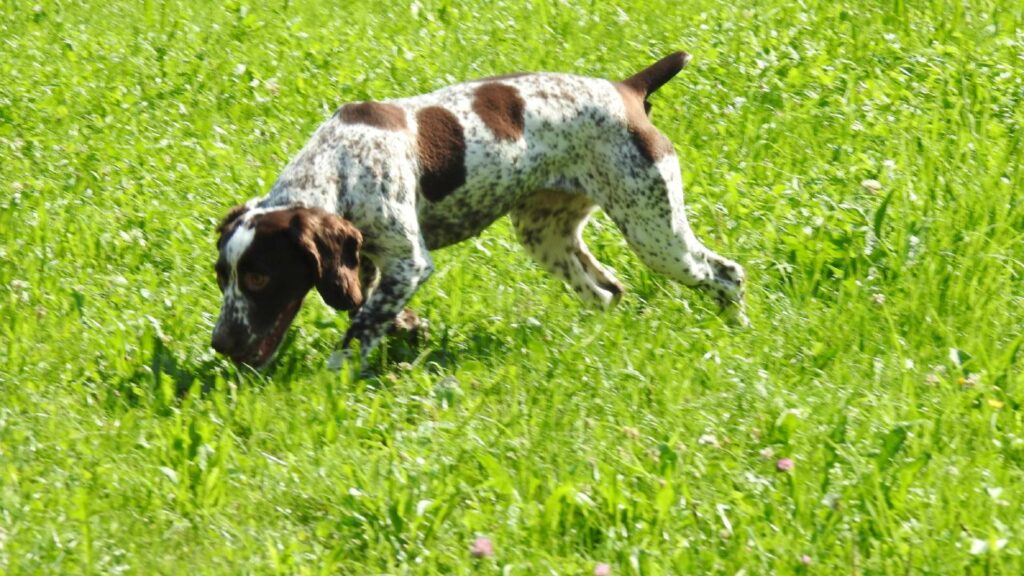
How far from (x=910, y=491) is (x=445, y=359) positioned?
2.07 metres

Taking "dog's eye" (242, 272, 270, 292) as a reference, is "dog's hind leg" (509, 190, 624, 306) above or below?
below

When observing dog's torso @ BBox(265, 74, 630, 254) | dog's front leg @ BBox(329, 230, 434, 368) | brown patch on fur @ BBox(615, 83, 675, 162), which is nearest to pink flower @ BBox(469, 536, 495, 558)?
dog's front leg @ BBox(329, 230, 434, 368)

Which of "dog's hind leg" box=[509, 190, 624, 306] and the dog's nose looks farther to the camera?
"dog's hind leg" box=[509, 190, 624, 306]

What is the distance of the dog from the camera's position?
5.69 meters

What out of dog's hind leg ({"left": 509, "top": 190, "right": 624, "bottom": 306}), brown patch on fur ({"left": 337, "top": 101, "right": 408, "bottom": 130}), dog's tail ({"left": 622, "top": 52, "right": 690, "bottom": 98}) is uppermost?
brown patch on fur ({"left": 337, "top": 101, "right": 408, "bottom": 130})

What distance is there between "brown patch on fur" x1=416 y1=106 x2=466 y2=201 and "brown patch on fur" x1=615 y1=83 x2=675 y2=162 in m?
0.69

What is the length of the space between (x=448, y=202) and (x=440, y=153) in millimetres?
194

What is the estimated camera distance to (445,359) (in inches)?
242

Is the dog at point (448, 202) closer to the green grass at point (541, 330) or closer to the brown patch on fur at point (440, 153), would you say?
the brown patch on fur at point (440, 153)

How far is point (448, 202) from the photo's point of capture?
625 centimetres

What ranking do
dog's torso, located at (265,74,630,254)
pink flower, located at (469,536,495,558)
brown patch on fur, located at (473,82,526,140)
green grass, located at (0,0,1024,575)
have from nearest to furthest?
pink flower, located at (469,536,495,558) → green grass, located at (0,0,1024,575) → dog's torso, located at (265,74,630,254) → brown patch on fur, located at (473,82,526,140)

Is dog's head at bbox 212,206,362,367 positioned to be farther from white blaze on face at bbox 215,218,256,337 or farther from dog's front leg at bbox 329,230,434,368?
dog's front leg at bbox 329,230,434,368

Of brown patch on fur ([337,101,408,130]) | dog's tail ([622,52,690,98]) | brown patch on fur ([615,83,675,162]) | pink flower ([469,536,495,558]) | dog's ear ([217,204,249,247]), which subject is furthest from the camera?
dog's tail ([622,52,690,98])

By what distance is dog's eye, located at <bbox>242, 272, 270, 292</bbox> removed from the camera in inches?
223
